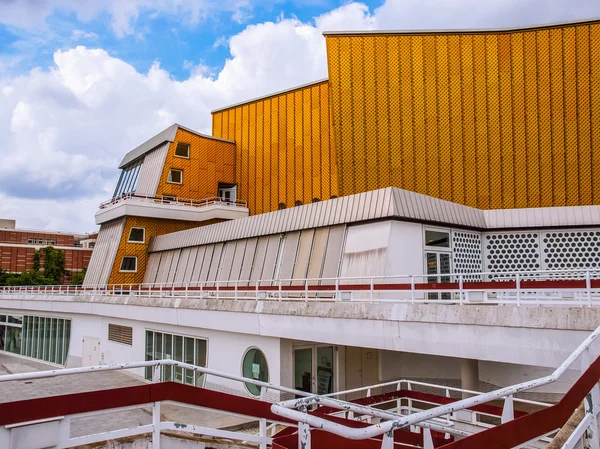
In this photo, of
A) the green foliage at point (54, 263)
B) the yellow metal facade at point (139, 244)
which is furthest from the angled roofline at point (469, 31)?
the green foliage at point (54, 263)

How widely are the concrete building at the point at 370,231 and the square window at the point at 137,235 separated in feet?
0.26

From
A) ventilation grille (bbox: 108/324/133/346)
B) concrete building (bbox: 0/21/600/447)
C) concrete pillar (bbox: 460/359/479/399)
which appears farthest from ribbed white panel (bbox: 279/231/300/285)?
concrete pillar (bbox: 460/359/479/399)

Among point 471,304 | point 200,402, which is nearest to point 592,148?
point 471,304

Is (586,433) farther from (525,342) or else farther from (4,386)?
(4,386)

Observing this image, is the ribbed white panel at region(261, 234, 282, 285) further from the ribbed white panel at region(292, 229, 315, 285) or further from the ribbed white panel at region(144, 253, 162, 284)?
the ribbed white panel at region(144, 253, 162, 284)

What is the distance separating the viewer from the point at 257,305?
17.2 meters

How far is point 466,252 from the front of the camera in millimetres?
22188

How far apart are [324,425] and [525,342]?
25.5 feet

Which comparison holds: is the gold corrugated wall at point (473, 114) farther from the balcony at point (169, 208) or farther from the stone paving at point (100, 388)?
the stone paving at point (100, 388)

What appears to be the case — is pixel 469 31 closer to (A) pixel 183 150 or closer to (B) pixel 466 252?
(B) pixel 466 252

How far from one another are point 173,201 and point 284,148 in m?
9.05

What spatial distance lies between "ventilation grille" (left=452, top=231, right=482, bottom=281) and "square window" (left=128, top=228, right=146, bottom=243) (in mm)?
23243

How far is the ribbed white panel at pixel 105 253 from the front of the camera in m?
35.8

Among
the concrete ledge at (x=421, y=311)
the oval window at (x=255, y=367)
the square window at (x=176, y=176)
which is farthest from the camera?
the square window at (x=176, y=176)
